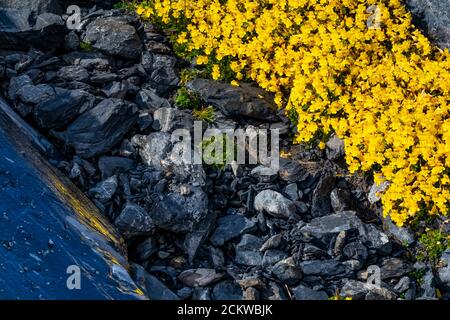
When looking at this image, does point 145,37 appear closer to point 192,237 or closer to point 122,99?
point 122,99

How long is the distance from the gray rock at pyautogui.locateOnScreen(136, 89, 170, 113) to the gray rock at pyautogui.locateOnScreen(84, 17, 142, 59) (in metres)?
0.92

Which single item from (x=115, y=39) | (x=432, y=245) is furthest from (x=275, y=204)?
(x=115, y=39)

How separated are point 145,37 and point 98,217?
13.3 ft

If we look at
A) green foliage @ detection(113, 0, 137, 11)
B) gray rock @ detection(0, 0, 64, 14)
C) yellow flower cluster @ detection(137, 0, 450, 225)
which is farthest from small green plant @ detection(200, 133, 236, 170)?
gray rock @ detection(0, 0, 64, 14)

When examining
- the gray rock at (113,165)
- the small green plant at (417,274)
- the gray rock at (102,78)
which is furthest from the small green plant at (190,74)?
the small green plant at (417,274)

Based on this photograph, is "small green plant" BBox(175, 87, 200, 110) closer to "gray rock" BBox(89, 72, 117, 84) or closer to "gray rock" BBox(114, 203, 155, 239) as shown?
"gray rock" BBox(89, 72, 117, 84)

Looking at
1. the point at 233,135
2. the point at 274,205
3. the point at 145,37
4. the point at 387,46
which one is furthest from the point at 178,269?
the point at 387,46

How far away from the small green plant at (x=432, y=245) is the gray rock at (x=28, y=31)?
6.22 m

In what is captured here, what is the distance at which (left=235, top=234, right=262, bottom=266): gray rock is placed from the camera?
7973mm

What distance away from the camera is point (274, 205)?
335 inches

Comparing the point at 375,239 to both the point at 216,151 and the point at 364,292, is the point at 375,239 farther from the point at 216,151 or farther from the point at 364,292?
the point at 216,151

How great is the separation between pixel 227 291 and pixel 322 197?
2097 mm
